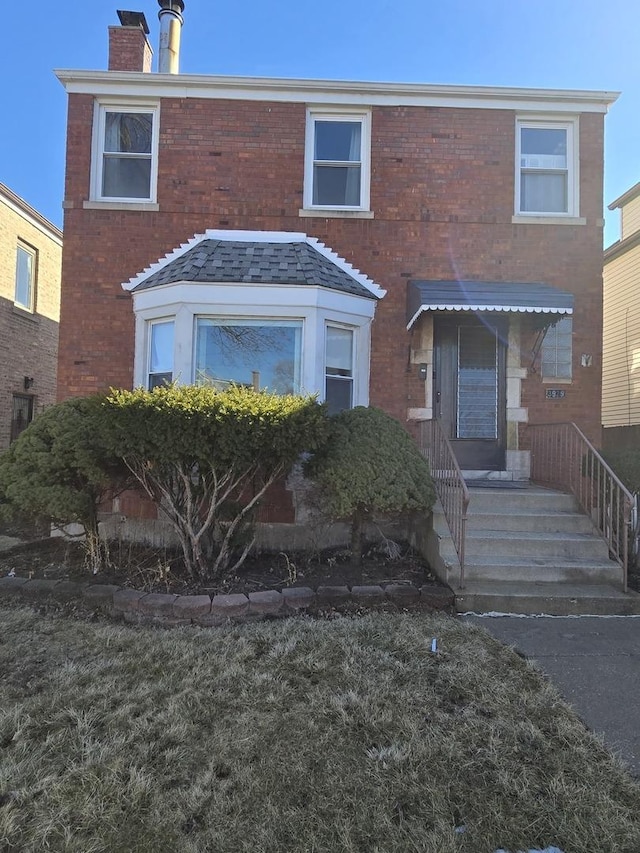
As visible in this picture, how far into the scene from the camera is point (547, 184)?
7.79 m

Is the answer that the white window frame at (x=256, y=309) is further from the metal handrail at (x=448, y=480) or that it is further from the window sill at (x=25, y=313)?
the window sill at (x=25, y=313)

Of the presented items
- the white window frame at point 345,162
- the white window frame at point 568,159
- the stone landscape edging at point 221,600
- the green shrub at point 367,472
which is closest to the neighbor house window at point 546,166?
the white window frame at point 568,159

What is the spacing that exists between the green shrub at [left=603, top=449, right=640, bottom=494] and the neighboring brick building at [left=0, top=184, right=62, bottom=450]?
12.6 metres

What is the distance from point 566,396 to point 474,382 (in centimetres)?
134

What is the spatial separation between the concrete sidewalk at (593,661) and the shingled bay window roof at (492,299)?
3.75m

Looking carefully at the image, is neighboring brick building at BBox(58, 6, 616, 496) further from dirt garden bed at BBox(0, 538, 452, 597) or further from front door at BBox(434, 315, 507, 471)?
dirt garden bed at BBox(0, 538, 452, 597)

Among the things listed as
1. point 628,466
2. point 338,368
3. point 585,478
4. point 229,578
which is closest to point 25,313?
point 338,368

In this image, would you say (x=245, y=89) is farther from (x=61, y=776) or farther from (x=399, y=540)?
(x=61, y=776)

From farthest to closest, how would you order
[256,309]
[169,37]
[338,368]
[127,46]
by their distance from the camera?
[169,37]
[127,46]
[338,368]
[256,309]

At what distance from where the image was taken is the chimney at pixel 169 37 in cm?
846

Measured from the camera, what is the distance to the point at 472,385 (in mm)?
7605

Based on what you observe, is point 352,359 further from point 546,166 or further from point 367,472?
point 546,166

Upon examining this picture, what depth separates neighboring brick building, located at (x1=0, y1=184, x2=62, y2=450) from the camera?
12062mm

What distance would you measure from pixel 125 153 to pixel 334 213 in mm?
3260
